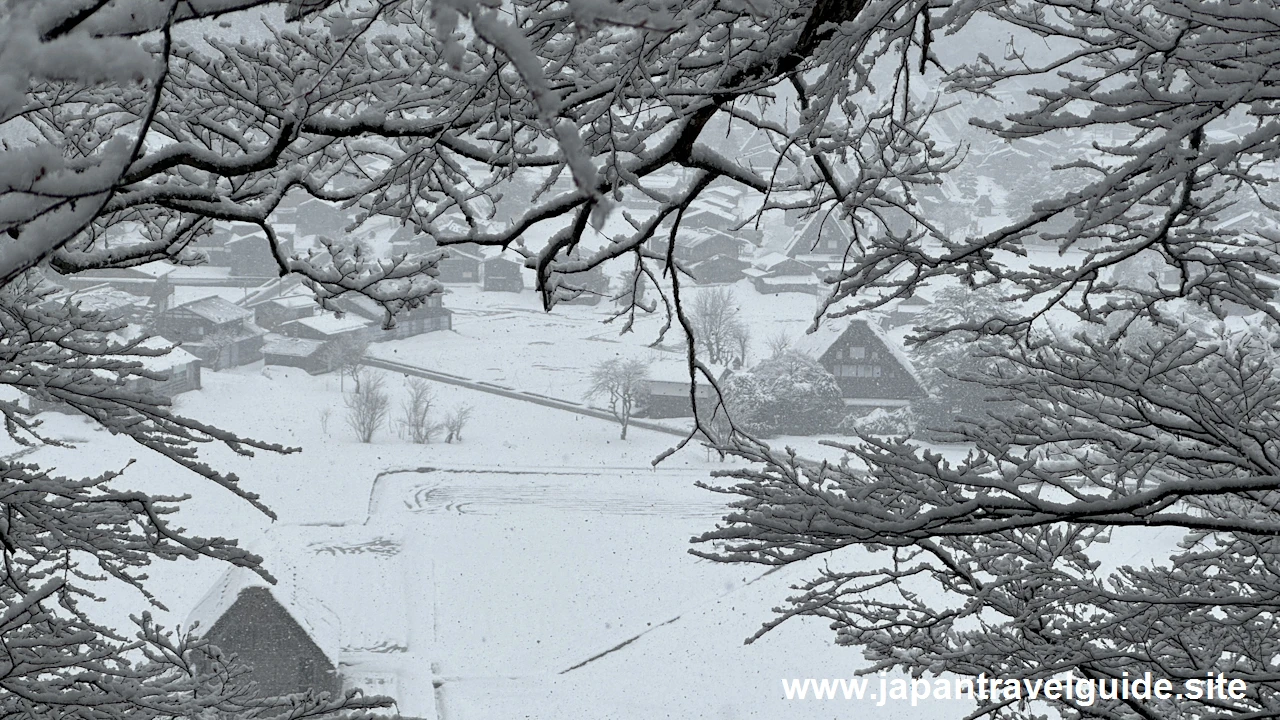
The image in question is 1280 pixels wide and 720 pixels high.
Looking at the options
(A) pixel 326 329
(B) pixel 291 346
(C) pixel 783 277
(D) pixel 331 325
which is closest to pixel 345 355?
(A) pixel 326 329

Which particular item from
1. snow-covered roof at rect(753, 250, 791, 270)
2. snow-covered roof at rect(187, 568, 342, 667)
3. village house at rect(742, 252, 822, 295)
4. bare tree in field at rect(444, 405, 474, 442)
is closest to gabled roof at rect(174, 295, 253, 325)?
bare tree in field at rect(444, 405, 474, 442)

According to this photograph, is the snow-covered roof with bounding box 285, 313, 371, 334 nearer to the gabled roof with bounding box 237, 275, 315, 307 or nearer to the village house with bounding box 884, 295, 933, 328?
the gabled roof with bounding box 237, 275, 315, 307

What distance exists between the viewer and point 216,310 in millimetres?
31609

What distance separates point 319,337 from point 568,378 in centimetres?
930

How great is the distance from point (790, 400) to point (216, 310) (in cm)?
1963

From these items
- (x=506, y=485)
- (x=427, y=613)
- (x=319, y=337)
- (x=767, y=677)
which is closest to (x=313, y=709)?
(x=767, y=677)

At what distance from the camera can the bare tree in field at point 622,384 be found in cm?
2681

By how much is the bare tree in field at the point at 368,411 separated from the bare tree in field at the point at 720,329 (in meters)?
10.1

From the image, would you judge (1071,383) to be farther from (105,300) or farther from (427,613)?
(105,300)

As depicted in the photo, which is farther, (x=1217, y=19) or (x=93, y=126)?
(x=93, y=126)

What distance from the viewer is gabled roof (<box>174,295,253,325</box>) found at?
1220 inches

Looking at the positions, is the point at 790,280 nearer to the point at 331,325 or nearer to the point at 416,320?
the point at 416,320

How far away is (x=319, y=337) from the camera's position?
32.4 meters

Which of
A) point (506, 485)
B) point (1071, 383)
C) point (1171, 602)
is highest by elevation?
point (1071, 383)
